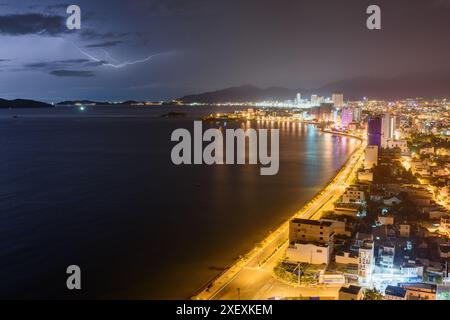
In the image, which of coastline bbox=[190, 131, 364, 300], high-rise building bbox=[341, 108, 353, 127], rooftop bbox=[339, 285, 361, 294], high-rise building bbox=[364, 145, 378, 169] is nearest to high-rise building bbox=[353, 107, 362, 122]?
high-rise building bbox=[341, 108, 353, 127]

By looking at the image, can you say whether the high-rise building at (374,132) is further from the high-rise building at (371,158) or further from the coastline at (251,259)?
the coastline at (251,259)

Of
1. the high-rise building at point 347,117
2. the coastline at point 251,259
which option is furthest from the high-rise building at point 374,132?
the coastline at point 251,259

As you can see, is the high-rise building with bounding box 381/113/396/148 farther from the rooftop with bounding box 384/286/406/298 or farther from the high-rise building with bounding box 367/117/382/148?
the rooftop with bounding box 384/286/406/298

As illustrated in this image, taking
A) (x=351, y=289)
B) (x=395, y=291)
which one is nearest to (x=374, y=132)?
(x=395, y=291)
